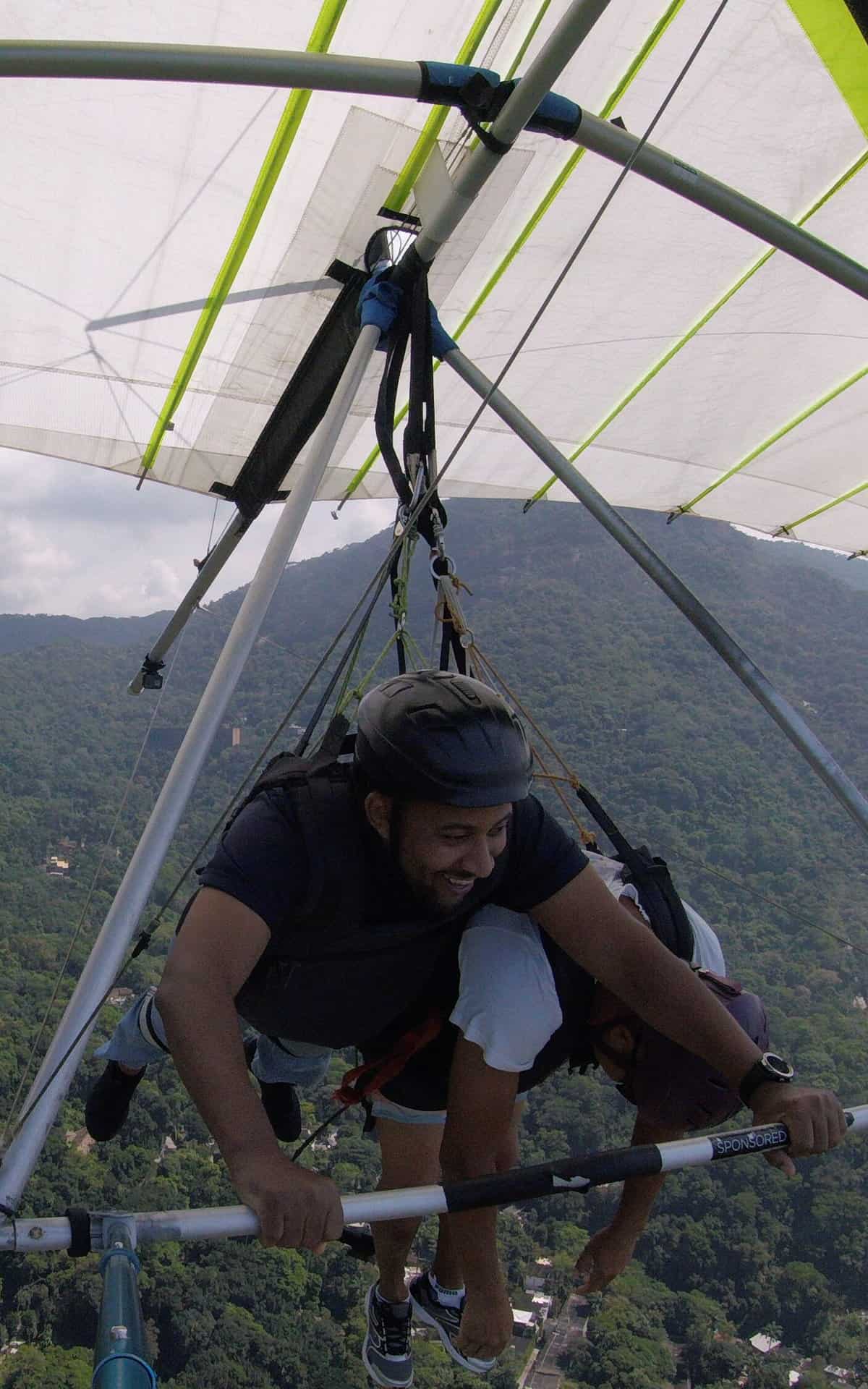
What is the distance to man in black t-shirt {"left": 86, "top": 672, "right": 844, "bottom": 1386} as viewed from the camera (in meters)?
1.73

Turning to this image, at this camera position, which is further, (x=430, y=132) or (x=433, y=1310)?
(x=430, y=132)

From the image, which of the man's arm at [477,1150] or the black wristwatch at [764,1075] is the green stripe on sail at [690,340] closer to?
the black wristwatch at [764,1075]

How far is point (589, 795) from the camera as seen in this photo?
9.16 feet

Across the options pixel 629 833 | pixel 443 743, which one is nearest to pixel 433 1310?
pixel 443 743

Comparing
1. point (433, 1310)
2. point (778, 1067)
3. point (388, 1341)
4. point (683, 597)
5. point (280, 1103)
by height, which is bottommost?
point (388, 1341)

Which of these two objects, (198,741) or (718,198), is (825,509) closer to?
(718,198)

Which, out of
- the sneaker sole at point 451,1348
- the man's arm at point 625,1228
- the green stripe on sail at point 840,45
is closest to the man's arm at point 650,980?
the man's arm at point 625,1228

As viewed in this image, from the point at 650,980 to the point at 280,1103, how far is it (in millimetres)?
1376

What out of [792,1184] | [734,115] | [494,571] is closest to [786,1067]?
[734,115]

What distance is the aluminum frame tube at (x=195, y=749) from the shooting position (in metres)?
2.87

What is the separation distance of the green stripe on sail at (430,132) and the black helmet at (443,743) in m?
2.26

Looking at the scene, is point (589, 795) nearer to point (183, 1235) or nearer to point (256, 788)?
point (256, 788)

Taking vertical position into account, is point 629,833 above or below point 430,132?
below

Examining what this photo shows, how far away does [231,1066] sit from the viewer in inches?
59.6
